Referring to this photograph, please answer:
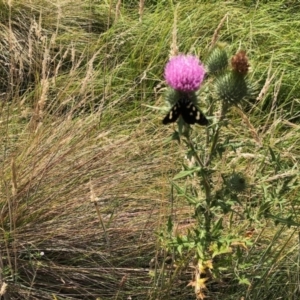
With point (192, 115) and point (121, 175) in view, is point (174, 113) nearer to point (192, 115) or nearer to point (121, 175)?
point (192, 115)

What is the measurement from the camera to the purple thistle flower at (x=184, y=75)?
5.35 feet

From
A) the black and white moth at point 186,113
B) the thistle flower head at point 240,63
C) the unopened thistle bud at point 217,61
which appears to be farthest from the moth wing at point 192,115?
the unopened thistle bud at point 217,61

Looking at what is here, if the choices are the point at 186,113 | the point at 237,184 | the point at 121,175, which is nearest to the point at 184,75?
the point at 186,113

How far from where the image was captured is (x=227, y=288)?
2.26 meters

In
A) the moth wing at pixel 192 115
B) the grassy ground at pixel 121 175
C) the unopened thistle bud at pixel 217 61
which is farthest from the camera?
the grassy ground at pixel 121 175

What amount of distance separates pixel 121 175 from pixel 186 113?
1094 millimetres

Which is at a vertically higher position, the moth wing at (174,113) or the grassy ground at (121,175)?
the moth wing at (174,113)

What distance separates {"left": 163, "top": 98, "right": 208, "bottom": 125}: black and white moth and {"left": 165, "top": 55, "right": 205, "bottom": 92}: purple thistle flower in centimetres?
4

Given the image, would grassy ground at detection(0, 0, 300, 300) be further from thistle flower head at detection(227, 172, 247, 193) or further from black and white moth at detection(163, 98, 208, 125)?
black and white moth at detection(163, 98, 208, 125)

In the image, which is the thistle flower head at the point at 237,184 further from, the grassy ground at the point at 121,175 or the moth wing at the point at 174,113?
the moth wing at the point at 174,113

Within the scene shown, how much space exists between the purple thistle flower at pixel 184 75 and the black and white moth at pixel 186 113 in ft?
0.12

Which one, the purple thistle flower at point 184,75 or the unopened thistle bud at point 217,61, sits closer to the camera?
the purple thistle flower at point 184,75

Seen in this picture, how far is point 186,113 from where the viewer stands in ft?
5.30

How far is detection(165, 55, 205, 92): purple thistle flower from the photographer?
1630 millimetres
